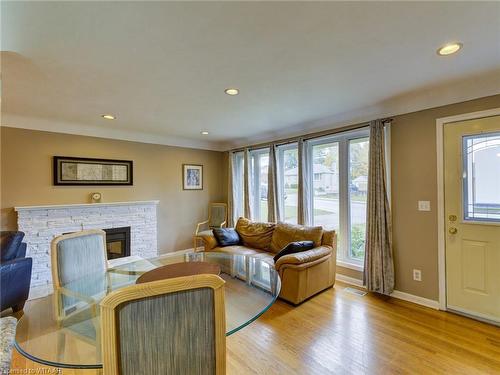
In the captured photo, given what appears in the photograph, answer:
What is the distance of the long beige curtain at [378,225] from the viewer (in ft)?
9.71

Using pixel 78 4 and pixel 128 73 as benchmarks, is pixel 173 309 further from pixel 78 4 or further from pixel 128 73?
pixel 128 73

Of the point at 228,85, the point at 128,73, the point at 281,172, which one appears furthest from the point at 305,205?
the point at 128,73

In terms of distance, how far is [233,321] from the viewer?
1438 millimetres

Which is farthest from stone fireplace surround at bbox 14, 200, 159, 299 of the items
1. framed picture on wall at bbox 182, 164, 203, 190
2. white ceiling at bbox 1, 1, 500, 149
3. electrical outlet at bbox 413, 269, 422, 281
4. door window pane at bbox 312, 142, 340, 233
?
electrical outlet at bbox 413, 269, 422, 281

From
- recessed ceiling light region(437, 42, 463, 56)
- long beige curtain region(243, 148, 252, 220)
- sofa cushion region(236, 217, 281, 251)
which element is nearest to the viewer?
recessed ceiling light region(437, 42, 463, 56)

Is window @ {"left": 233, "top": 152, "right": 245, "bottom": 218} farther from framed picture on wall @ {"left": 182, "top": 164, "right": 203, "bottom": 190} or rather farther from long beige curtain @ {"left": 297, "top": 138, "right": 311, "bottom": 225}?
long beige curtain @ {"left": 297, "top": 138, "right": 311, "bottom": 225}

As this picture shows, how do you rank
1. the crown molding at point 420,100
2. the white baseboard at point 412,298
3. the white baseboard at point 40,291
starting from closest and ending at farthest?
the crown molding at point 420,100 < the white baseboard at point 412,298 < the white baseboard at point 40,291

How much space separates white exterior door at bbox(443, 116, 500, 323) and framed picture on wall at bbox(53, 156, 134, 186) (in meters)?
4.73

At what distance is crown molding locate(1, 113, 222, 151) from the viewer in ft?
11.0

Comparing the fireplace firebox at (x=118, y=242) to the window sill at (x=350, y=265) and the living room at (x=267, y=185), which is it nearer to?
the living room at (x=267, y=185)

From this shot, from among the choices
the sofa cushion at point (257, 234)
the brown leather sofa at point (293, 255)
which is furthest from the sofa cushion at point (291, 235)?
the sofa cushion at point (257, 234)

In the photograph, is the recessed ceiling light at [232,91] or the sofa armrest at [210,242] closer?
the recessed ceiling light at [232,91]

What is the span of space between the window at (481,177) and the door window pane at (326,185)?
4.90ft

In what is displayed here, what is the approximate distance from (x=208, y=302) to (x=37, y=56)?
89.5 inches
